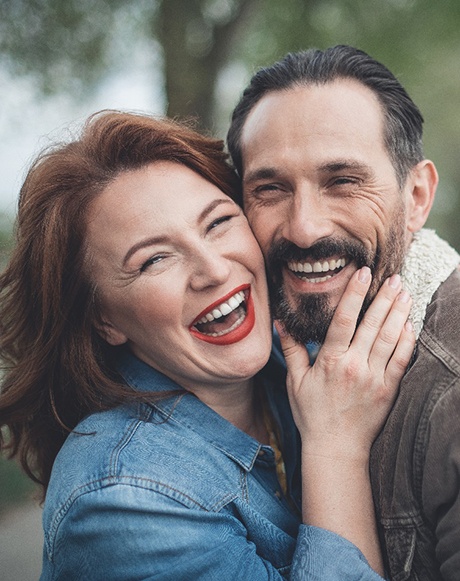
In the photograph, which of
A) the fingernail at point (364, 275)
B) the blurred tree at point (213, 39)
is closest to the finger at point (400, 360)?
the fingernail at point (364, 275)

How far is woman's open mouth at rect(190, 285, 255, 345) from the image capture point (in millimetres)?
1958

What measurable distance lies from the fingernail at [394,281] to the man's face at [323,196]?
0.03 meters

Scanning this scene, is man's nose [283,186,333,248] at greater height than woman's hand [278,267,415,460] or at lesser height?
greater

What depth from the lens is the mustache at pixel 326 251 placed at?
1.96 metres

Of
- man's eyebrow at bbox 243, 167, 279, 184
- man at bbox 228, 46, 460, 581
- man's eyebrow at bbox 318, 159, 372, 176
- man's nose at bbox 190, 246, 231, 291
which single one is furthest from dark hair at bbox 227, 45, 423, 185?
man's nose at bbox 190, 246, 231, 291

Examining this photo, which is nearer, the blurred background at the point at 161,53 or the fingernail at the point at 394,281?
the fingernail at the point at 394,281

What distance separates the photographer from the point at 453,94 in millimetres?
6496

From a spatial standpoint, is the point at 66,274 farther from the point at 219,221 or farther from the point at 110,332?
the point at 219,221

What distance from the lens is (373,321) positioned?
1.94 metres

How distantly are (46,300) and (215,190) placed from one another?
669 mm

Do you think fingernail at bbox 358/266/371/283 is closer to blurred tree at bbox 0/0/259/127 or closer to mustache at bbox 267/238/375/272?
mustache at bbox 267/238/375/272

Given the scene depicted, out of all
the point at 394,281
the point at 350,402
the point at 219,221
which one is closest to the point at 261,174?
the point at 219,221

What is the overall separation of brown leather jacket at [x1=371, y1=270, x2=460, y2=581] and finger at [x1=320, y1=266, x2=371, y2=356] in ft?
0.69

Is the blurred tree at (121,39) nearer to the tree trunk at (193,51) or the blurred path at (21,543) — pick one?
the tree trunk at (193,51)
